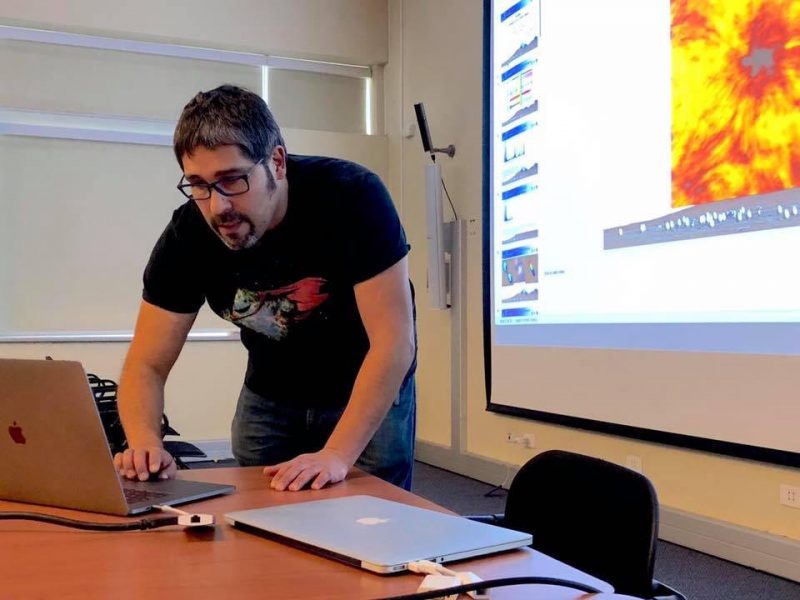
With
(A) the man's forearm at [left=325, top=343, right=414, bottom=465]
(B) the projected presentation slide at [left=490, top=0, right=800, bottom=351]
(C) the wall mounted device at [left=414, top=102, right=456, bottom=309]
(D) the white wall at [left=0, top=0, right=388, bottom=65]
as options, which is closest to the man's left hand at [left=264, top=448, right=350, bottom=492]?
(A) the man's forearm at [left=325, top=343, right=414, bottom=465]

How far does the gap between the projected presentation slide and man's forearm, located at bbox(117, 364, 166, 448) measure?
1.69m

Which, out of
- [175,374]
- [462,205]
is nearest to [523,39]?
[462,205]

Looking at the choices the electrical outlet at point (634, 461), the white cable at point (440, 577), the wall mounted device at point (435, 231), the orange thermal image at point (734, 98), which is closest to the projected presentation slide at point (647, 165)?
the orange thermal image at point (734, 98)

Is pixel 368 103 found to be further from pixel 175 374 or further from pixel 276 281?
pixel 276 281

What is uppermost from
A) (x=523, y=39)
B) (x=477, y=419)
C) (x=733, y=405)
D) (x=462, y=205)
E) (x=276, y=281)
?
(x=523, y=39)

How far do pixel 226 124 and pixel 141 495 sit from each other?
581 millimetres

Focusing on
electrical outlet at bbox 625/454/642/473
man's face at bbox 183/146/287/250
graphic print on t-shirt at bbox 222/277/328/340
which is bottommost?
electrical outlet at bbox 625/454/642/473

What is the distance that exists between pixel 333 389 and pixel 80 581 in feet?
2.64

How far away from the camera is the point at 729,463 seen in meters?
2.63

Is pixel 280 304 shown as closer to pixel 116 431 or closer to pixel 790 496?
pixel 790 496

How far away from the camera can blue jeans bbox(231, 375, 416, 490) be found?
154cm

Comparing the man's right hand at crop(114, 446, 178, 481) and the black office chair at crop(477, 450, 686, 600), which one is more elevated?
the man's right hand at crop(114, 446, 178, 481)

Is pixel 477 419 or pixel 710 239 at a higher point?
pixel 710 239

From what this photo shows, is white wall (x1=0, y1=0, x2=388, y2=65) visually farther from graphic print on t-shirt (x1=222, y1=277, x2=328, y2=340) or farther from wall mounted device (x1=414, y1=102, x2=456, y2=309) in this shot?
graphic print on t-shirt (x1=222, y1=277, x2=328, y2=340)
